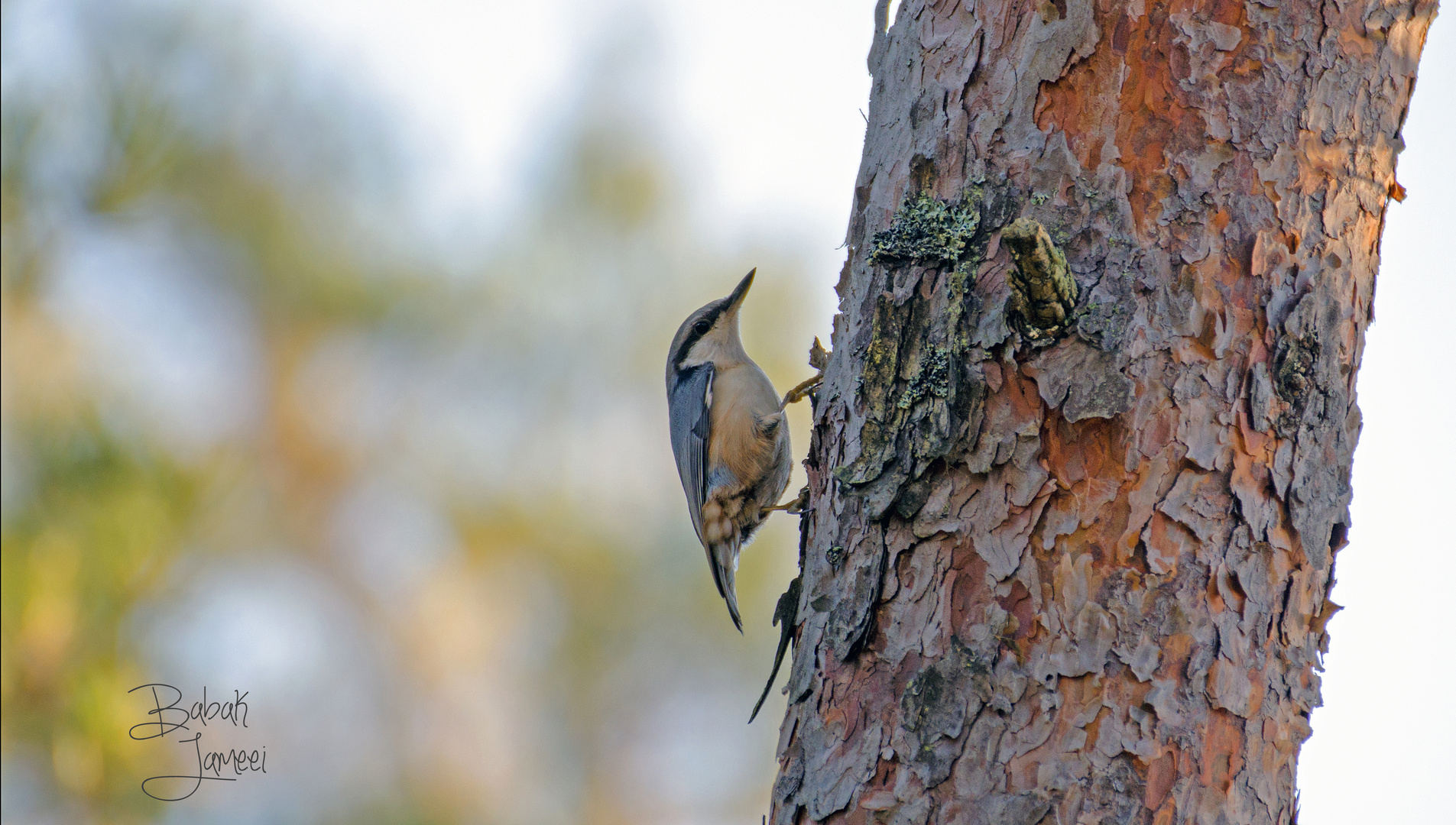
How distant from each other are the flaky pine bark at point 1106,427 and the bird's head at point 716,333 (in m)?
1.97

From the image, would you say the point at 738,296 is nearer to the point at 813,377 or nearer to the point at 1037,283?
the point at 813,377

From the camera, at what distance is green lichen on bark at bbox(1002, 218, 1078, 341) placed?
3.74 feet

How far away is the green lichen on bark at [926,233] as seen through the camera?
139 centimetres

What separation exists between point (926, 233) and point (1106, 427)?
37 centimetres

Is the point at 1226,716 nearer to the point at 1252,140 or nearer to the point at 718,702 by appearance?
the point at 1252,140

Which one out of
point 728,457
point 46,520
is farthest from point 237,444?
point 728,457

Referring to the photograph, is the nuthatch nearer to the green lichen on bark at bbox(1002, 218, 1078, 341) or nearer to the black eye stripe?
the black eye stripe

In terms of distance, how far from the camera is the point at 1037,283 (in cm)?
121

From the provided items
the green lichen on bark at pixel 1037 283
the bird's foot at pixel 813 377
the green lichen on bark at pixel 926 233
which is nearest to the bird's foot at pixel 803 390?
the bird's foot at pixel 813 377

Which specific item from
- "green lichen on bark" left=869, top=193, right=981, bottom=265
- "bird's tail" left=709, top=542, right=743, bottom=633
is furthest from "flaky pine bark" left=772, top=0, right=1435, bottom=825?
"bird's tail" left=709, top=542, right=743, bottom=633

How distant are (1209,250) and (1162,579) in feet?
1.46

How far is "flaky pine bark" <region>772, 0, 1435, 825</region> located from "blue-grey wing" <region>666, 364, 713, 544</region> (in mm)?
1824

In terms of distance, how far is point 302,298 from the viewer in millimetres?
5113

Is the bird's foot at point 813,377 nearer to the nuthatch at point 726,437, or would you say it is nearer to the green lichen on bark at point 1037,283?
the nuthatch at point 726,437
